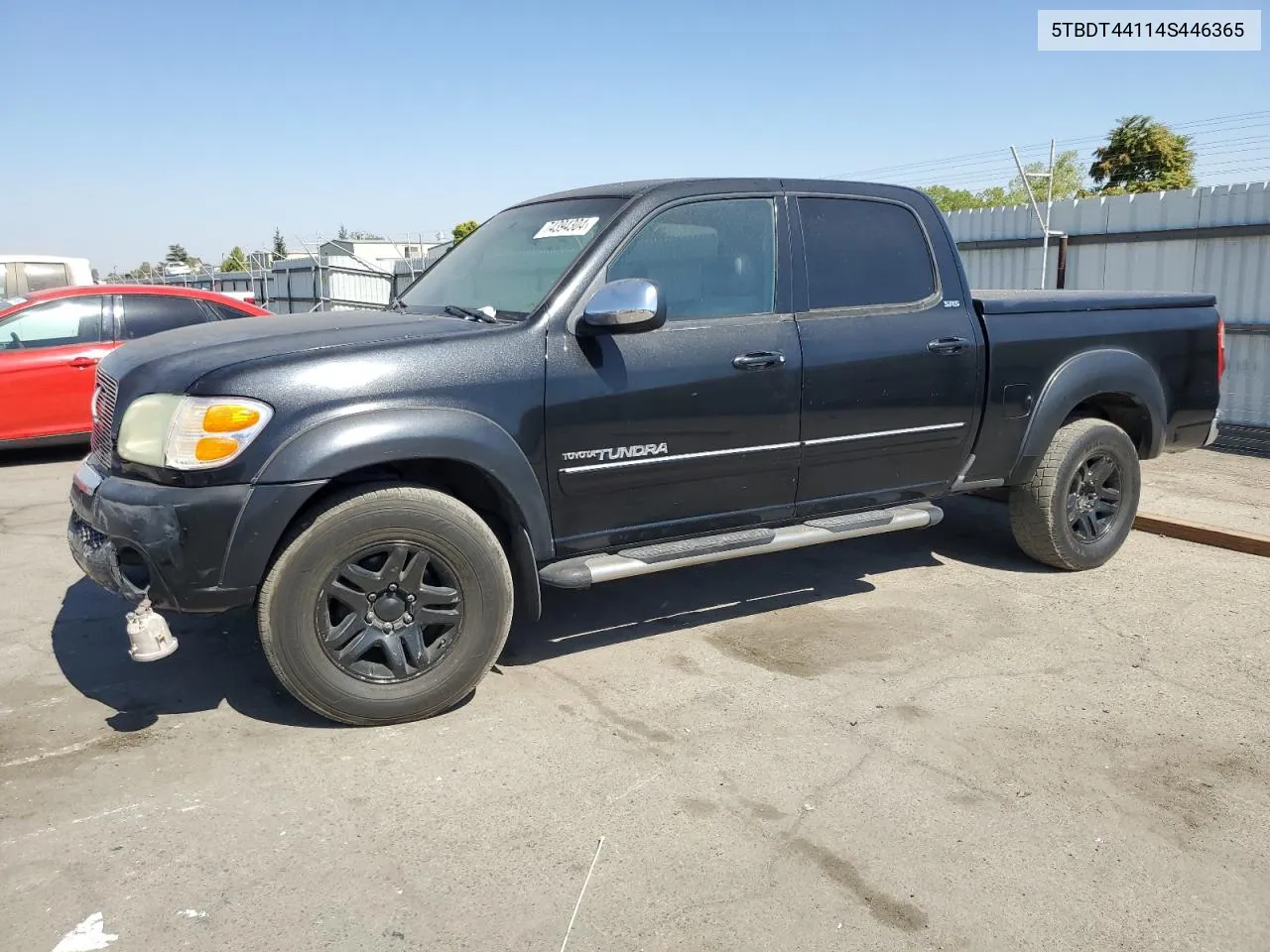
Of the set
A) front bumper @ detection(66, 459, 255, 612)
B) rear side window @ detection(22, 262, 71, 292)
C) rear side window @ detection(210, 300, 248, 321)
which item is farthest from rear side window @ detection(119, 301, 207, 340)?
rear side window @ detection(22, 262, 71, 292)

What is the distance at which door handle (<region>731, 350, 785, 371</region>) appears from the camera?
4.29 metres

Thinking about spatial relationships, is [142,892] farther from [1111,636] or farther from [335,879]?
[1111,636]

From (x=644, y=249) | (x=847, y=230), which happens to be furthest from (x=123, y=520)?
(x=847, y=230)

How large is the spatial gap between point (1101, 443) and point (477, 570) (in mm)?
3610

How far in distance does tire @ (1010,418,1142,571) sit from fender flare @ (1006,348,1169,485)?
0.42 ft

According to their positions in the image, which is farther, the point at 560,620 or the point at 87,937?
the point at 560,620

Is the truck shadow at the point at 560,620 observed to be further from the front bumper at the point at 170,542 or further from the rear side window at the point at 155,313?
the rear side window at the point at 155,313

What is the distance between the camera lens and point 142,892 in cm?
275

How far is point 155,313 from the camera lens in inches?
371

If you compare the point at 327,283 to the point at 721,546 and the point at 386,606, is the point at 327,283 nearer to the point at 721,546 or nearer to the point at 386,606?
the point at 721,546

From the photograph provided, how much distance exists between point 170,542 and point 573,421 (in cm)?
146

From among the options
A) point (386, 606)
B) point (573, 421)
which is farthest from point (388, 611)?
point (573, 421)

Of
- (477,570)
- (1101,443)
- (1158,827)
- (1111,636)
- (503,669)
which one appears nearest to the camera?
(1158,827)

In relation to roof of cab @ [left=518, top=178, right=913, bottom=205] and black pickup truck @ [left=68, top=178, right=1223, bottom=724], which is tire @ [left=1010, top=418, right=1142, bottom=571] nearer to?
black pickup truck @ [left=68, top=178, right=1223, bottom=724]
